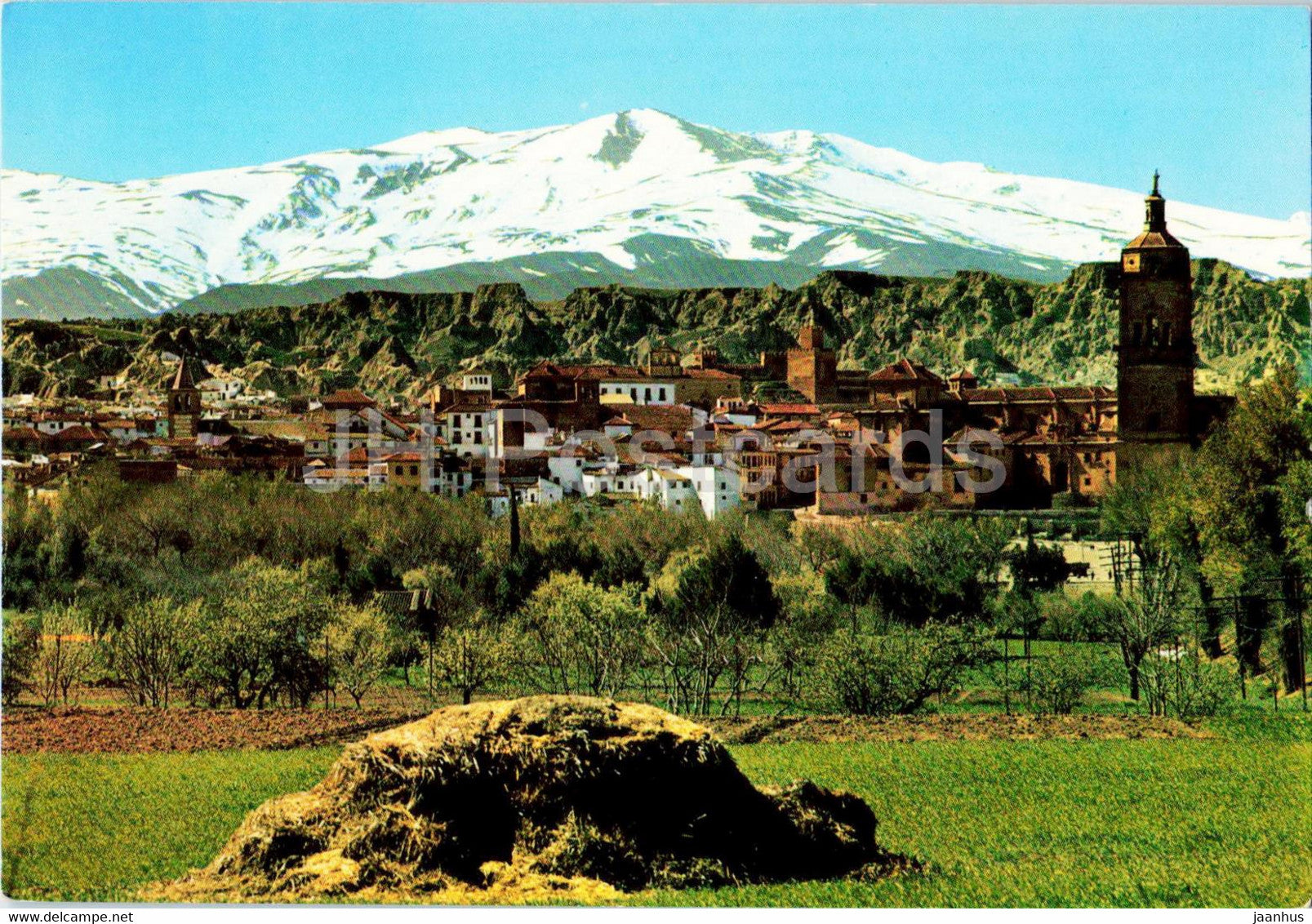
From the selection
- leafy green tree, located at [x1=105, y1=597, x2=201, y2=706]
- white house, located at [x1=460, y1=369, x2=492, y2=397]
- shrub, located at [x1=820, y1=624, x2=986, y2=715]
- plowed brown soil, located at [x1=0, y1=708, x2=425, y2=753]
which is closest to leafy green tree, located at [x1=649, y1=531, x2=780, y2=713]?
shrub, located at [x1=820, y1=624, x2=986, y2=715]

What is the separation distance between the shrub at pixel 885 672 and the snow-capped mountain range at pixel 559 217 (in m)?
3.50

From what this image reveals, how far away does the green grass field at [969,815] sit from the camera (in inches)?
214

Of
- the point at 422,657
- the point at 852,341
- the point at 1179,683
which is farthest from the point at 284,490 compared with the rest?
the point at 852,341

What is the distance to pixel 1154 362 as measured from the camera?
843 inches

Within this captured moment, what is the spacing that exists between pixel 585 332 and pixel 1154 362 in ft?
98.9

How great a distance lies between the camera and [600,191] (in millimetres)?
12359

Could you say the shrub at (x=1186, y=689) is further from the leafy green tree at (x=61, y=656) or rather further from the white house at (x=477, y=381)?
the white house at (x=477, y=381)

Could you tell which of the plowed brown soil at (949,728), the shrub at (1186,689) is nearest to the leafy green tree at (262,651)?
the plowed brown soil at (949,728)

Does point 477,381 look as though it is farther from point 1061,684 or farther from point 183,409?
point 1061,684

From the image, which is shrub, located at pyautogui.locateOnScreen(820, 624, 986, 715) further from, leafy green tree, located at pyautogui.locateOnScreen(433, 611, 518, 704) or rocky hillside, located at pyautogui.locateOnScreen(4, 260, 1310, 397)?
rocky hillside, located at pyautogui.locateOnScreen(4, 260, 1310, 397)

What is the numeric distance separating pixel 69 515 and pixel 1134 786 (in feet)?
48.3

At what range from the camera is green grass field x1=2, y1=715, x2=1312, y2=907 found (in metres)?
5.44

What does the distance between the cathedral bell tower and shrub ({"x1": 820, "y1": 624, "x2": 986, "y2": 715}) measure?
7822mm

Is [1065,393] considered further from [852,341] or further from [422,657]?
[422,657]
